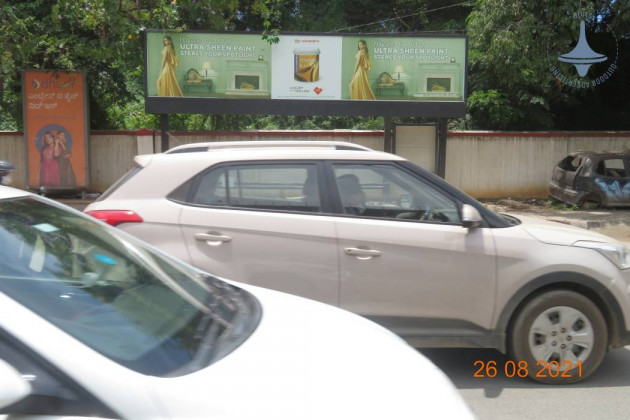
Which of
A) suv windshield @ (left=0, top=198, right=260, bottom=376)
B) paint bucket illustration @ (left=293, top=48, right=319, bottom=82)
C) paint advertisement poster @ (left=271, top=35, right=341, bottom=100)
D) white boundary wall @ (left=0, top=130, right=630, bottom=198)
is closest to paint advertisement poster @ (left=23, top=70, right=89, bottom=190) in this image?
white boundary wall @ (left=0, top=130, right=630, bottom=198)

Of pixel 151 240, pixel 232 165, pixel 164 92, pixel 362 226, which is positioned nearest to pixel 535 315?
pixel 362 226

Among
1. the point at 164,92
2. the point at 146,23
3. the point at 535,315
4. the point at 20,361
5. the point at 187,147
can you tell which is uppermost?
the point at 146,23

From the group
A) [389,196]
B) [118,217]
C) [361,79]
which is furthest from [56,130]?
[389,196]

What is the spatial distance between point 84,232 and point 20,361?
3.88 feet

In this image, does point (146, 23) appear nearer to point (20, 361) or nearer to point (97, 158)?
point (97, 158)

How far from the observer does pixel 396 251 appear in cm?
473

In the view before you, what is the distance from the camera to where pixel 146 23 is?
15.8 metres

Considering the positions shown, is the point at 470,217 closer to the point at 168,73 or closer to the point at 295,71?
the point at 295,71

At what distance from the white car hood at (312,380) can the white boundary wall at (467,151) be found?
15975 millimetres

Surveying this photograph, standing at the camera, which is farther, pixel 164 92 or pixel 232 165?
pixel 164 92

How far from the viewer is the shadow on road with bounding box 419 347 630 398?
16.3 feet

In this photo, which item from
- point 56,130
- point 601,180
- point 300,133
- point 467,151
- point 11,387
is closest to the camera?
point 11,387

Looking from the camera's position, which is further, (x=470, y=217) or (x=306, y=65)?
(x=306, y=65)

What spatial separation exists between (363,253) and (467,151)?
48.9 ft
